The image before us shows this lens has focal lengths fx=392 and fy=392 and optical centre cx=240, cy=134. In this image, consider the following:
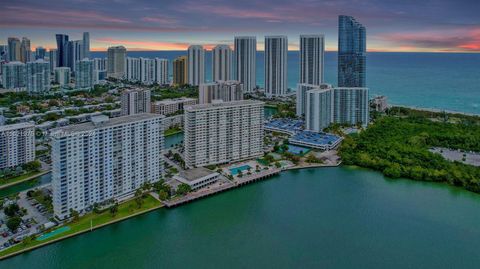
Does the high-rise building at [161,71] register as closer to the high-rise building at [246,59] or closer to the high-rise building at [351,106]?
the high-rise building at [246,59]

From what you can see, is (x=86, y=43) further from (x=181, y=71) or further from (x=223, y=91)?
(x=223, y=91)

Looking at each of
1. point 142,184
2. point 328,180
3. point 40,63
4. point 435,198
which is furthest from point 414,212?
point 40,63

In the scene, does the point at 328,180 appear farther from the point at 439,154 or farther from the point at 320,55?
the point at 320,55

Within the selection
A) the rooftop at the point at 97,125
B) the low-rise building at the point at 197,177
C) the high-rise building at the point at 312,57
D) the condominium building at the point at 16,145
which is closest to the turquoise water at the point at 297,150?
the low-rise building at the point at 197,177

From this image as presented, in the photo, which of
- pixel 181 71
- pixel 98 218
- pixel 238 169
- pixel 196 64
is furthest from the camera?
pixel 181 71

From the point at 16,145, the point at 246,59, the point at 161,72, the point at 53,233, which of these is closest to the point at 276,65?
the point at 246,59

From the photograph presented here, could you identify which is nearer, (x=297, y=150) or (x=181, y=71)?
(x=297, y=150)

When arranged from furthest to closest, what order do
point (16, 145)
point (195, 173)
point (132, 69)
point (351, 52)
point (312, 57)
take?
point (132, 69)
point (312, 57)
point (351, 52)
point (16, 145)
point (195, 173)
